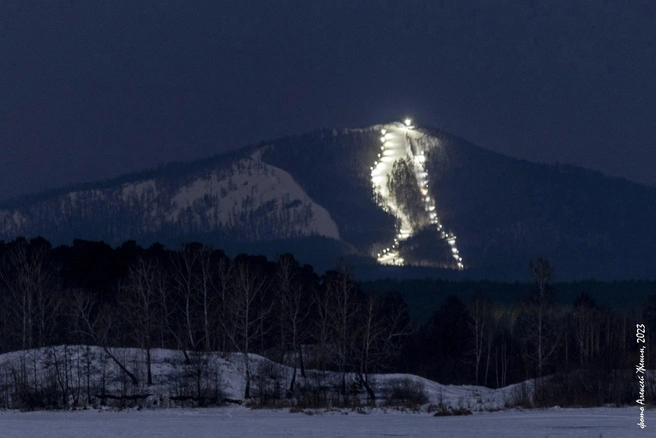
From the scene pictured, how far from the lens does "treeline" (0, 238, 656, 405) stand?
61.8m

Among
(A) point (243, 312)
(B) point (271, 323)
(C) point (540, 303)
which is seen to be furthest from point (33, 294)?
(C) point (540, 303)

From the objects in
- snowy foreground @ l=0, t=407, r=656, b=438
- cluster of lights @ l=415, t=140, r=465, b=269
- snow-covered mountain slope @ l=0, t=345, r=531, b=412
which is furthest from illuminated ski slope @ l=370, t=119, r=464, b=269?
snowy foreground @ l=0, t=407, r=656, b=438

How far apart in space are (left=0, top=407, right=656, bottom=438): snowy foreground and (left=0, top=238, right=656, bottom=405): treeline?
626cm

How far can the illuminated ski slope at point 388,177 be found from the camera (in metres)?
156

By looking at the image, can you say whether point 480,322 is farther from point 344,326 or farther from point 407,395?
point 407,395

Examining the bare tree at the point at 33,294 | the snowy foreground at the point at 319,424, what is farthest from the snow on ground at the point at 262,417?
the bare tree at the point at 33,294

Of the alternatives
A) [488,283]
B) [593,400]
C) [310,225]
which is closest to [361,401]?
[593,400]

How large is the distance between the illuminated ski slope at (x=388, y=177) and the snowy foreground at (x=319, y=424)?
10156 centimetres

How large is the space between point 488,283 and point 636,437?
103567 millimetres

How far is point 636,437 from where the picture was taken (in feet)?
121

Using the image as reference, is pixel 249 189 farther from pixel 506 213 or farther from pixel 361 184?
pixel 506 213

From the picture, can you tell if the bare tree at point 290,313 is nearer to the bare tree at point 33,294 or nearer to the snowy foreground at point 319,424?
the snowy foreground at point 319,424

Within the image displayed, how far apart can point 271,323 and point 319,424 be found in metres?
34.4

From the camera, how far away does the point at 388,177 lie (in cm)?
17488
